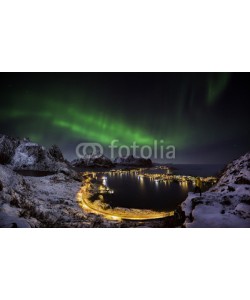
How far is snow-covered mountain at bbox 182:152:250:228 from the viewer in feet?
15.3

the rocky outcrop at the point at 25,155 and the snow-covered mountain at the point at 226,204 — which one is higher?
the rocky outcrop at the point at 25,155

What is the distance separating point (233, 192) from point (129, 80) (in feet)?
14.2

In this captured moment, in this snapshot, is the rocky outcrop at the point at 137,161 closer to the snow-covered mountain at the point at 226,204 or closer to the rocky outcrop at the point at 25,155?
the rocky outcrop at the point at 25,155

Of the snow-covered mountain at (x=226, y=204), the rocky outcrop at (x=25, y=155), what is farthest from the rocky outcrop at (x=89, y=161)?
the snow-covered mountain at (x=226, y=204)

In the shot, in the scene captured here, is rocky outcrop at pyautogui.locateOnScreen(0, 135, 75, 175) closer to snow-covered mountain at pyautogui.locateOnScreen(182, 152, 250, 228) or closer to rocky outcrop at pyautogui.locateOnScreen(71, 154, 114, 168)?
rocky outcrop at pyautogui.locateOnScreen(71, 154, 114, 168)

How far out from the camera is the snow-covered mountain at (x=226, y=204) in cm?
468

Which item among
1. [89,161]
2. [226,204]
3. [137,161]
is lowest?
[226,204]

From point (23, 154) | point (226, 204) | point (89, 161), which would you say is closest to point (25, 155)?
point (23, 154)

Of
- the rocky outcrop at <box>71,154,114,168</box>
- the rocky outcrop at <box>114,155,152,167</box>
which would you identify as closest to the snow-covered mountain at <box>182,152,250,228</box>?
the rocky outcrop at <box>114,155,152,167</box>

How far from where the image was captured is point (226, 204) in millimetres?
5074

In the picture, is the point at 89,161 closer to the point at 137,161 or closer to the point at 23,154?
the point at 137,161

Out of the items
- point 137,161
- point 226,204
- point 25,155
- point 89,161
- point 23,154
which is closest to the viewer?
point 226,204
